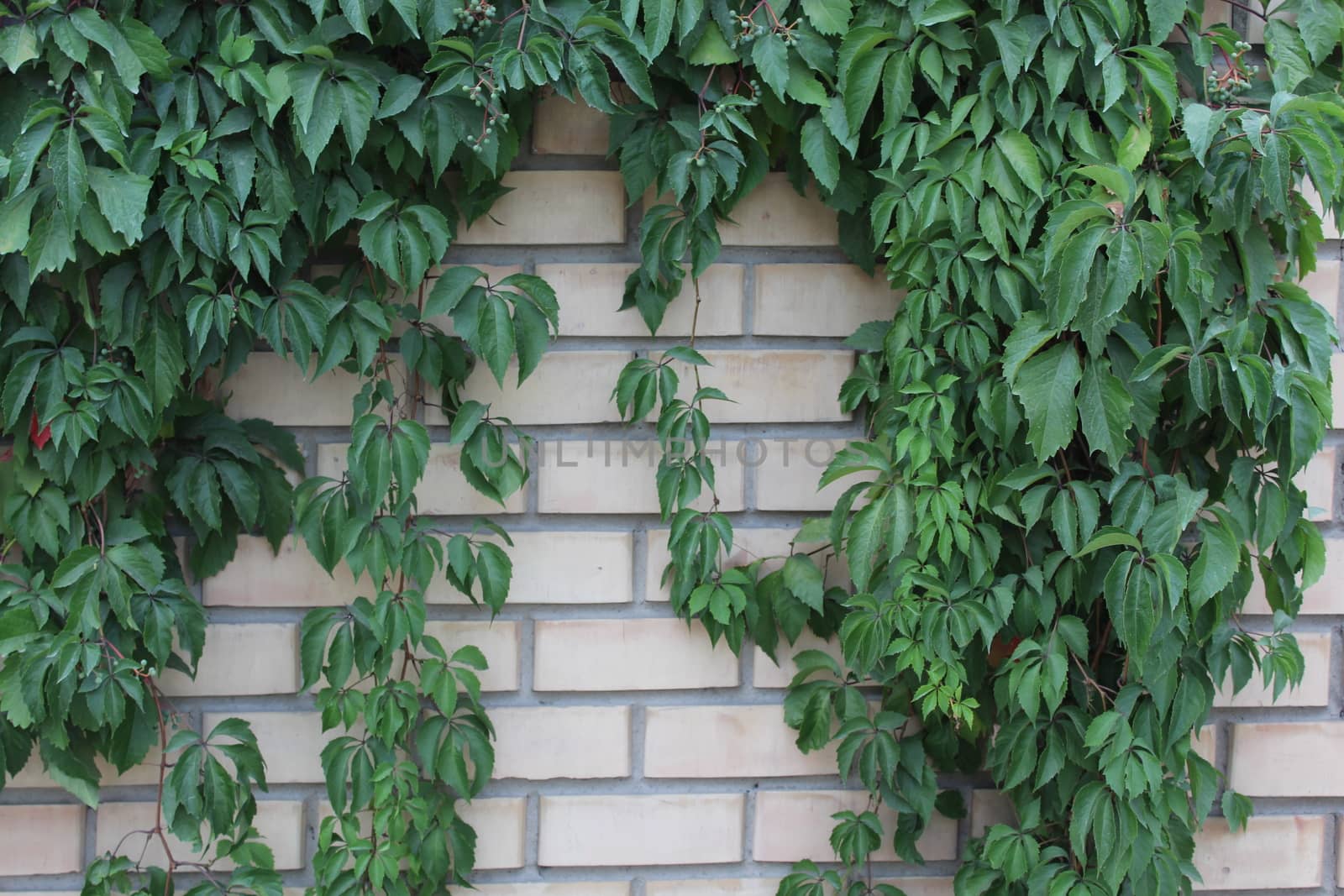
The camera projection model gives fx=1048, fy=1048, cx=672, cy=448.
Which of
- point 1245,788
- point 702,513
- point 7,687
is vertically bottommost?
point 1245,788

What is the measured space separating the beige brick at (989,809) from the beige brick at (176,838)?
0.95m

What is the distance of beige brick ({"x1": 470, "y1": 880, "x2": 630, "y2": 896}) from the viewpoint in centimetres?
149

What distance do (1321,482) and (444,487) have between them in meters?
1.24

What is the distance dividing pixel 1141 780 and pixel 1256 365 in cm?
52

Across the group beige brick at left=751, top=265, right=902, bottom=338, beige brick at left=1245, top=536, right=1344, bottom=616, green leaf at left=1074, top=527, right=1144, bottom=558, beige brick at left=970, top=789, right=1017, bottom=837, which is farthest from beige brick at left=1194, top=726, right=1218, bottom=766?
beige brick at left=751, top=265, right=902, bottom=338

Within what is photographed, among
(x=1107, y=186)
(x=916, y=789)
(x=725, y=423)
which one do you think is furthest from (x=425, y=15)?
(x=916, y=789)

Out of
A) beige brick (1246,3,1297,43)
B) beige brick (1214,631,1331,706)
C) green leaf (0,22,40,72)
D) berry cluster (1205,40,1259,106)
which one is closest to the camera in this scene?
green leaf (0,22,40,72)

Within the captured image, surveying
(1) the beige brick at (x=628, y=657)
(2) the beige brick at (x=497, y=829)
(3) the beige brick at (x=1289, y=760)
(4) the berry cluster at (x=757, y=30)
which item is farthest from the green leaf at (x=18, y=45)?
(3) the beige brick at (x=1289, y=760)

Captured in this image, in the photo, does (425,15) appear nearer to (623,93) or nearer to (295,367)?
(623,93)

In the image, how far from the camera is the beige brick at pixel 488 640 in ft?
4.82

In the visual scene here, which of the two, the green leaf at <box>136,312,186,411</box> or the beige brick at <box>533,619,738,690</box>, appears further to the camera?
the beige brick at <box>533,619,738,690</box>

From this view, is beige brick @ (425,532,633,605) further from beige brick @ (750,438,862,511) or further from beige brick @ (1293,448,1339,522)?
beige brick @ (1293,448,1339,522)

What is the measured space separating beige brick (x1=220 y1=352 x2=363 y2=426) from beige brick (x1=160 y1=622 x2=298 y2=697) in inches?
11.4

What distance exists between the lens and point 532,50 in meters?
1.25
